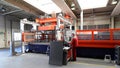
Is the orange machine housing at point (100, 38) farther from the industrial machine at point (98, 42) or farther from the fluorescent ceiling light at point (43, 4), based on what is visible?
the fluorescent ceiling light at point (43, 4)

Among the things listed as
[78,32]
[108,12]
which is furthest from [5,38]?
[108,12]

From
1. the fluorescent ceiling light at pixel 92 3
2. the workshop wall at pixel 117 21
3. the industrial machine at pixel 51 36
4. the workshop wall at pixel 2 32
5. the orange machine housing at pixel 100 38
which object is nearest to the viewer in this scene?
the industrial machine at pixel 51 36

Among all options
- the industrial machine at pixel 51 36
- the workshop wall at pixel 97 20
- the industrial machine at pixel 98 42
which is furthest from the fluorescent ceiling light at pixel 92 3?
the workshop wall at pixel 97 20

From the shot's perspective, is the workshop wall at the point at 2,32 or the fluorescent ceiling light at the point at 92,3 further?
the workshop wall at the point at 2,32

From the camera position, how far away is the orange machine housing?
17.3ft

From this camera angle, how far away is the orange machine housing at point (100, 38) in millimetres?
5273

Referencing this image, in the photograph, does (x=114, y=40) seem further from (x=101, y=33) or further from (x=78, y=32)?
(x=78, y=32)

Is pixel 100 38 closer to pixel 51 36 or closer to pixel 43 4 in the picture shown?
pixel 51 36

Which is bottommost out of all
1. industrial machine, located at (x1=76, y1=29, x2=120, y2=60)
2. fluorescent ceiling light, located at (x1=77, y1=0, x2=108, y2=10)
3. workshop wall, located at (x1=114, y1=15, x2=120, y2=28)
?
industrial machine, located at (x1=76, y1=29, x2=120, y2=60)

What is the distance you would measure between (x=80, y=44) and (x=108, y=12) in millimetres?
6244

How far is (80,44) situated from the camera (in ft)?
19.7

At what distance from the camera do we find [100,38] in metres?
5.61

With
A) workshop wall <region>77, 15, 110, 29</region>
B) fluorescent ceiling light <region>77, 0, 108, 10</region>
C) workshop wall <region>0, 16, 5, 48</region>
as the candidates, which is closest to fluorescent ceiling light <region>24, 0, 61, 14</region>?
fluorescent ceiling light <region>77, 0, 108, 10</region>

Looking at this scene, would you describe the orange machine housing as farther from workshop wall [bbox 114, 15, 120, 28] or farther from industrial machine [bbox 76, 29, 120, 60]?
workshop wall [bbox 114, 15, 120, 28]
